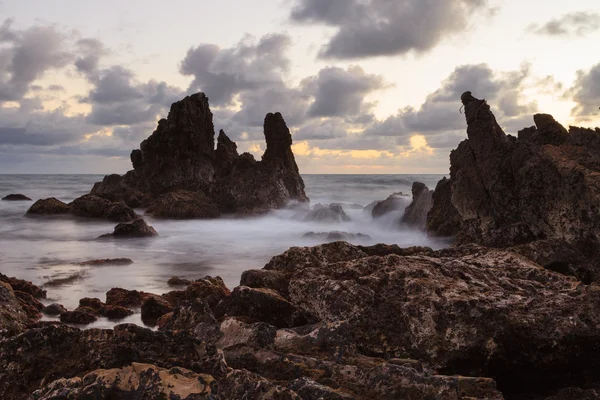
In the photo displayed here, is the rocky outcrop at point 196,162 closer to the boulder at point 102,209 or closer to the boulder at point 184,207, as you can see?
the boulder at point 184,207

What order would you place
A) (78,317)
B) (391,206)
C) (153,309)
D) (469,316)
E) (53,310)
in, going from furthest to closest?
1. (391,206)
2. (53,310)
3. (153,309)
4. (78,317)
5. (469,316)

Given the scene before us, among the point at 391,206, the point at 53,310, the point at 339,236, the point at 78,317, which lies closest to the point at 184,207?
the point at 391,206

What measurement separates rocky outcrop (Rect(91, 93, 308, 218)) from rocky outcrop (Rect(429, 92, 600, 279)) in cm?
2520

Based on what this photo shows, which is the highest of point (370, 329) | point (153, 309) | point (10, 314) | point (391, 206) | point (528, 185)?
point (528, 185)

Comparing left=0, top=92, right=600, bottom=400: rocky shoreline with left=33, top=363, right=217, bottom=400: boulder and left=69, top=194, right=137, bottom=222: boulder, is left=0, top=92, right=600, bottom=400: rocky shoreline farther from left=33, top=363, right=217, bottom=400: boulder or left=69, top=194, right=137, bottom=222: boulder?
left=69, top=194, right=137, bottom=222: boulder

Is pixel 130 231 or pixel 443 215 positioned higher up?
pixel 443 215

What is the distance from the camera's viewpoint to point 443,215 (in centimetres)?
1758

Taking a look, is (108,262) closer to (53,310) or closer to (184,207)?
(53,310)

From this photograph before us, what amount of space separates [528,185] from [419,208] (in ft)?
40.1

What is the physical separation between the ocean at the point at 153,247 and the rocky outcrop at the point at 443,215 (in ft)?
1.75

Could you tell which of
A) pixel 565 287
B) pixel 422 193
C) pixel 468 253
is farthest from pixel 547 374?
pixel 422 193

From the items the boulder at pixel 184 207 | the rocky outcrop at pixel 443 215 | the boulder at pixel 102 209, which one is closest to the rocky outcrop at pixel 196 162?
the boulder at pixel 184 207

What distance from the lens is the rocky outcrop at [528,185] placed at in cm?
902

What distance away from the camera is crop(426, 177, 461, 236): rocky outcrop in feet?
55.6
